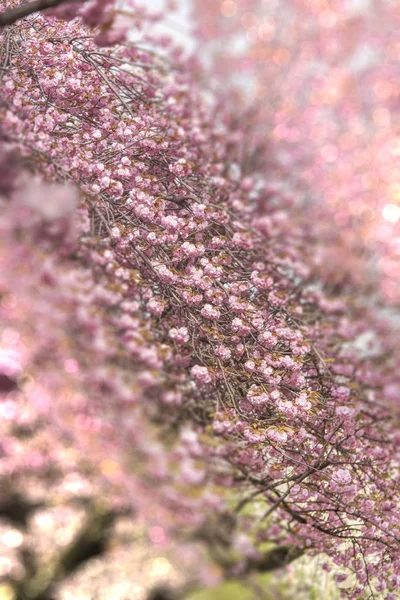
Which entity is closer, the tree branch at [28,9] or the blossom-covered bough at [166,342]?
the blossom-covered bough at [166,342]

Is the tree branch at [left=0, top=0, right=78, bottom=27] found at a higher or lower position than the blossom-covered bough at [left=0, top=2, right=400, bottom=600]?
higher

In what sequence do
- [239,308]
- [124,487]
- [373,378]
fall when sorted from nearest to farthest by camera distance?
[124,487]
[239,308]
[373,378]

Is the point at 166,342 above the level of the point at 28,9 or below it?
below

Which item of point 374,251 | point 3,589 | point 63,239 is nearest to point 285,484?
point 63,239

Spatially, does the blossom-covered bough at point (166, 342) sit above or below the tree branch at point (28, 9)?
below

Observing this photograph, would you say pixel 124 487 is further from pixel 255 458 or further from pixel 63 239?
pixel 63 239

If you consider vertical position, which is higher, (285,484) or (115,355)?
(115,355)

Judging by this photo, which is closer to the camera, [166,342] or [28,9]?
[28,9]

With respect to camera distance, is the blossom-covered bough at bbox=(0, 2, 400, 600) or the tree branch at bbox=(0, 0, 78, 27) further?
the tree branch at bbox=(0, 0, 78, 27)
